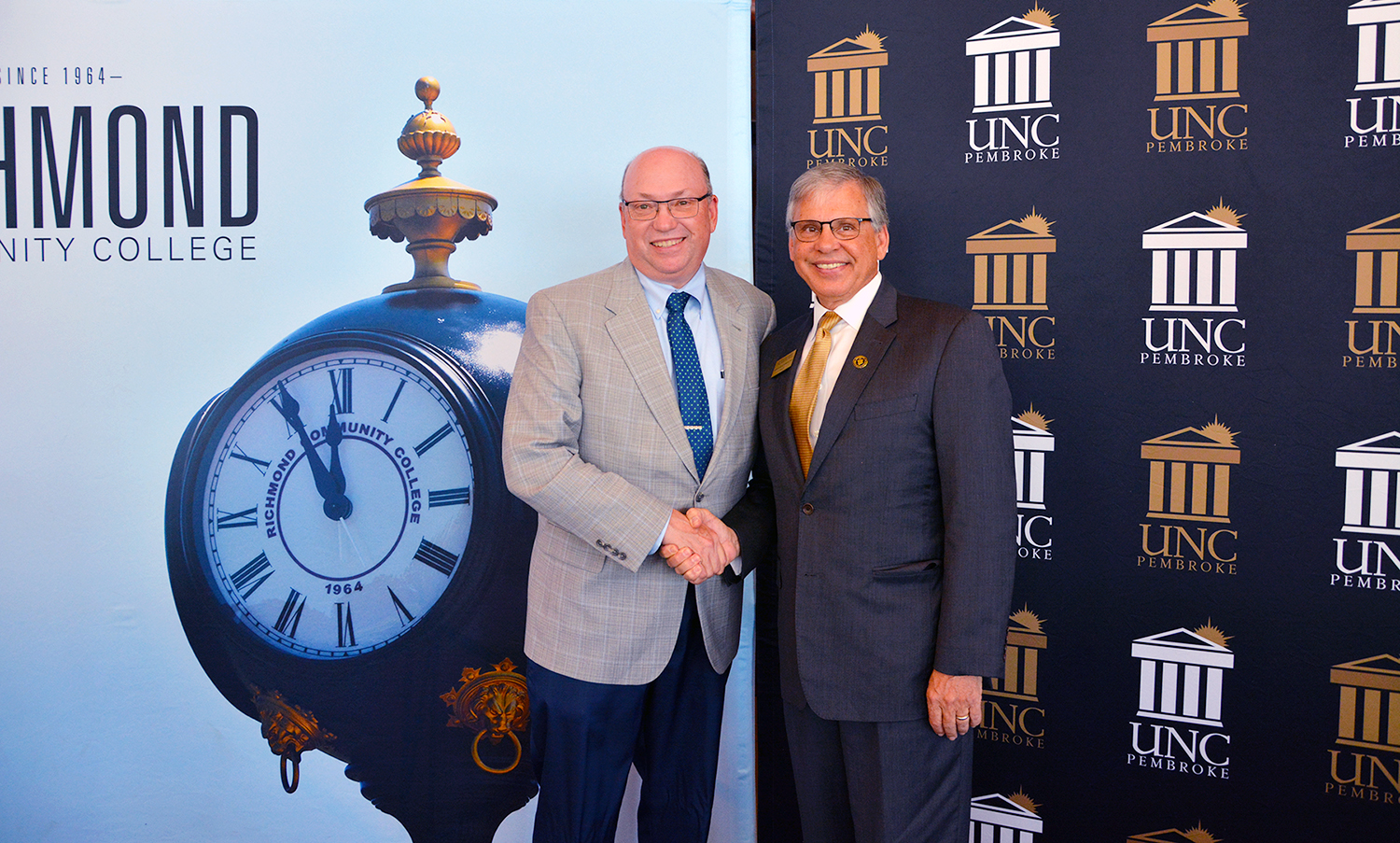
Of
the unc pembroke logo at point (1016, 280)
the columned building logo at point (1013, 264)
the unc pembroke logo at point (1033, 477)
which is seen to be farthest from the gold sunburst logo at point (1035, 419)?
the columned building logo at point (1013, 264)

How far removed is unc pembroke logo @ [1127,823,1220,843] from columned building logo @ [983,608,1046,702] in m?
0.40

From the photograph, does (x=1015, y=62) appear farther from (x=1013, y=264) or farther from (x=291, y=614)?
(x=291, y=614)

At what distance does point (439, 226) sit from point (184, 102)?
30.7 inches

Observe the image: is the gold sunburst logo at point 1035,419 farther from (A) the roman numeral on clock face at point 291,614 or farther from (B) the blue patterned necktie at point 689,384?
(A) the roman numeral on clock face at point 291,614

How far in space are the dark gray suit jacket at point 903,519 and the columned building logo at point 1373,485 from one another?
953mm

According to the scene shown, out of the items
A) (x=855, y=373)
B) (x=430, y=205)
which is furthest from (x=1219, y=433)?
(x=430, y=205)

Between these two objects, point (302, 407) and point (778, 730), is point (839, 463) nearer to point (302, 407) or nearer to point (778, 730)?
point (778, 730)

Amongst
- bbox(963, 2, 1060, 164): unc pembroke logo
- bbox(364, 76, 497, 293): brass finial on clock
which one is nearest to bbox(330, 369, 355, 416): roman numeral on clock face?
bbox(364, 76, 497, 293): brass finial on clock

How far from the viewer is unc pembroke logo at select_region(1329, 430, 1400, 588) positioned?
1798 mm

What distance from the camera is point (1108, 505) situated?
1.99 m

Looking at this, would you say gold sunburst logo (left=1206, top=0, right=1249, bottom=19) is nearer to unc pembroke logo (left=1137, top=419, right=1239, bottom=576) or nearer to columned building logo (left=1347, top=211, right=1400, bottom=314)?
columned building logo (left=1347, top=211, right=1400, bottom=314)

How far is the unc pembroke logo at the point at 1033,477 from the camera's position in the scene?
79.8 inches

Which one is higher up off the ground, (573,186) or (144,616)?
(573,186)

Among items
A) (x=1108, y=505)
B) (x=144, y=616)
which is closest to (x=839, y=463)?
(x=1108, y=505)
